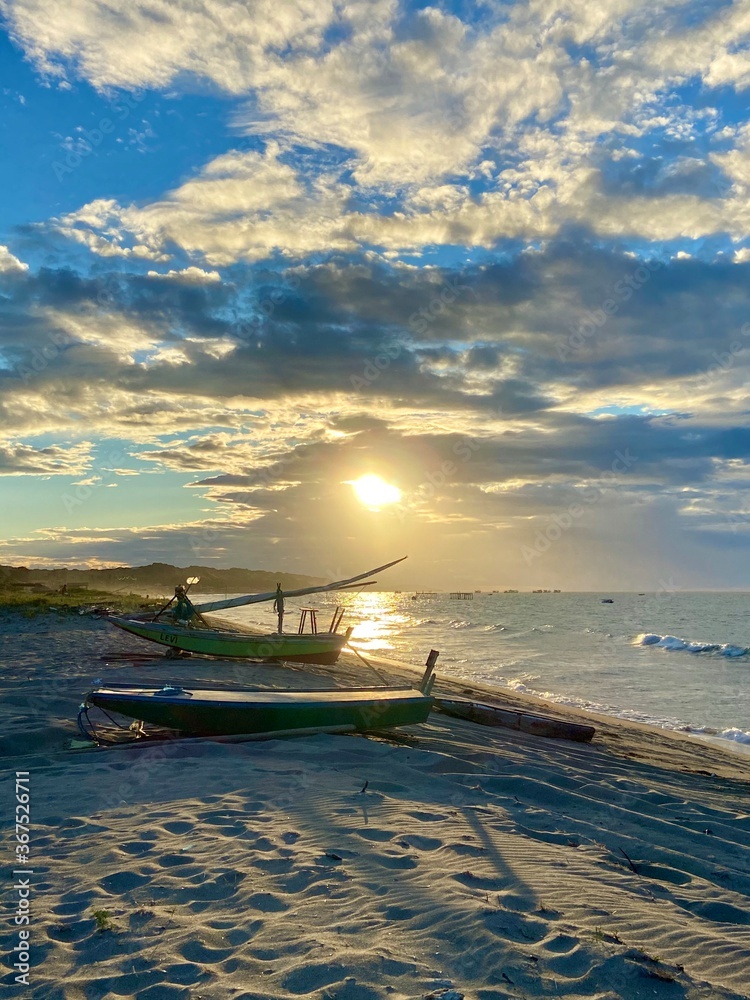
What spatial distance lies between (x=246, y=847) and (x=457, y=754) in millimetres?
5946

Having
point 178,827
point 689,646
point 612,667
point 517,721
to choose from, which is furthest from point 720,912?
point 689,646

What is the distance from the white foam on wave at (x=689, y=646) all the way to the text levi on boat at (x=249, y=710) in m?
37.1

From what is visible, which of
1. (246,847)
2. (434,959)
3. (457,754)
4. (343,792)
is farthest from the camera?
(457,754)

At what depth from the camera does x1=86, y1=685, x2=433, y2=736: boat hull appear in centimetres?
1084

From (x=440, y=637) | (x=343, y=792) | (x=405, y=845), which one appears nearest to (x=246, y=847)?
(x=405, y=845)

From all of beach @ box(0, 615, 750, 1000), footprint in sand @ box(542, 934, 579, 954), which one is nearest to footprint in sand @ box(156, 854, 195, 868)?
beach @ box(0, 615, 750, 1000)

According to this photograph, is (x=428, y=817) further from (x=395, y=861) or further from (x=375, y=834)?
(x=395, y=861)

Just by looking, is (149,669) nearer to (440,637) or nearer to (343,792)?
(343,792)

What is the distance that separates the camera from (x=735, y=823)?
9164mm

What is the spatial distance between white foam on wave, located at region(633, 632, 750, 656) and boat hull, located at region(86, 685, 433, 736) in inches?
1465

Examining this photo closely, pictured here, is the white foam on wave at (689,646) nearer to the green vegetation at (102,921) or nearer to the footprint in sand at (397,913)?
the footprint in sand at (397,913)

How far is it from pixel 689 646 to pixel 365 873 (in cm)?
4652

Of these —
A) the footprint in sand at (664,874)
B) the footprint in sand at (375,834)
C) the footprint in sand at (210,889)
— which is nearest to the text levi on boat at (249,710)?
the footprint in sand at (375,834)

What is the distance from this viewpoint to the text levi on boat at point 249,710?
Result: 1083 centimetres
